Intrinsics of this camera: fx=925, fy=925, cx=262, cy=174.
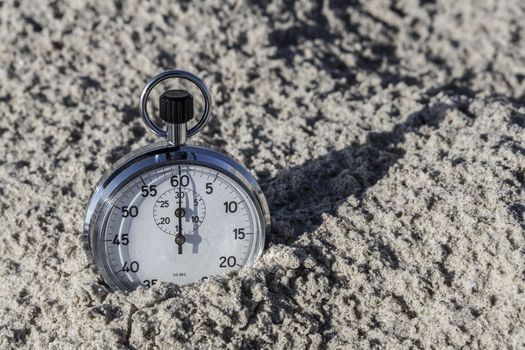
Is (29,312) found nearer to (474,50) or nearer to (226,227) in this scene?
(226,227)

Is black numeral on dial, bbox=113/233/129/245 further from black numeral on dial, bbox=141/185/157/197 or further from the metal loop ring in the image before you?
the metal loop ring

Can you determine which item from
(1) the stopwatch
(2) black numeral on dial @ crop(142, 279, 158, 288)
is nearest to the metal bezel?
(1) the stopwatch

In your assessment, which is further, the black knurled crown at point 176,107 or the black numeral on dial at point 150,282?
the black numeral on dial at point 150,282

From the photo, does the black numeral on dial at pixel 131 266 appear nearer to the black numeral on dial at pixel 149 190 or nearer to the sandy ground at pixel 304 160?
the sandy ground at pixel 304 160

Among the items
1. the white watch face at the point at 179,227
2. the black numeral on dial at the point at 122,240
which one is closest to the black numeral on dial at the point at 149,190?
the white watch face at the point at 179,227

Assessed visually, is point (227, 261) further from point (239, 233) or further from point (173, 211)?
point (173, 211)

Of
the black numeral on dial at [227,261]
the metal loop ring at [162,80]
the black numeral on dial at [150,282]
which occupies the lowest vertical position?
the black numeral on dial at [150,282]

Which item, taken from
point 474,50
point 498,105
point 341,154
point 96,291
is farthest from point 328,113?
point 96,291
